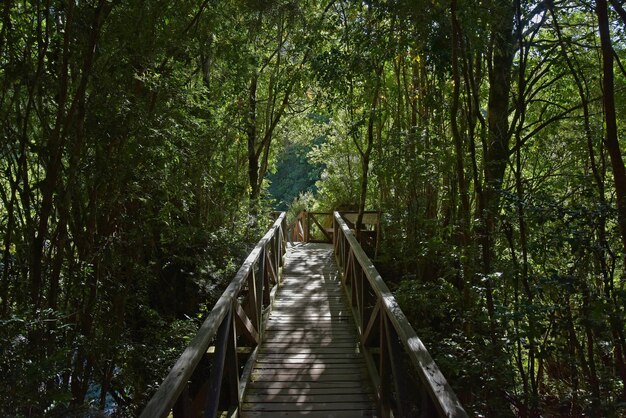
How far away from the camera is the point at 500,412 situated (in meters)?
3.58

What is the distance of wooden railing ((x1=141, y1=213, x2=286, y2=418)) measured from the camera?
2043 millimetres

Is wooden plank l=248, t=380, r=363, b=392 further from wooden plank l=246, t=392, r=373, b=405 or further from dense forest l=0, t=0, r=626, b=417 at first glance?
dense forest l=0, t=0, r=626, b=417

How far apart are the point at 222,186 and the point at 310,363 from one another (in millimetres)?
4285

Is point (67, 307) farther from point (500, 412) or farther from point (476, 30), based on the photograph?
point (476, 30)

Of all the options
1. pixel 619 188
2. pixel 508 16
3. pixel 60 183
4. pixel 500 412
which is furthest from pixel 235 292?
pixel 508 16

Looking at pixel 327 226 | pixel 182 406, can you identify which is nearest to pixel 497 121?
pixel 182 406

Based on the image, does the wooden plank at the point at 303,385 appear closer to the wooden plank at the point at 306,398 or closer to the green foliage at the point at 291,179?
the wooden plank at the point at 306,398

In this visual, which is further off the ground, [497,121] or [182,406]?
[497,121]

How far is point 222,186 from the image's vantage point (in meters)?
8.09

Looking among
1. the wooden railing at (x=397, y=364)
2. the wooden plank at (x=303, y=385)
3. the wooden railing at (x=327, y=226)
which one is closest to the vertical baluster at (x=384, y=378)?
the wooden railing at (x=397, y=364)

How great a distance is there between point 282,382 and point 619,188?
293 cm

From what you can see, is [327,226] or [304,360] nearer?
[304,360]

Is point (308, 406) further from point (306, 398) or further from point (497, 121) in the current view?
point (497, 121)

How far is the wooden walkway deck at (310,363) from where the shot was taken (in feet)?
11.9
